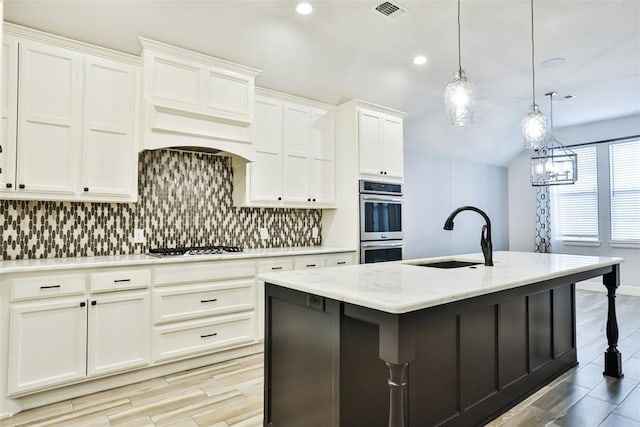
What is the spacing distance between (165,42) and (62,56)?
75 centimetres

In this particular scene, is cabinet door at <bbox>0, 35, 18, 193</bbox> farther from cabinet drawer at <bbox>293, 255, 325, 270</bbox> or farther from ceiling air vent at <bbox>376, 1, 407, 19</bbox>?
ceiling air vent at <bbox>376, 1, 407, 19</bbox>

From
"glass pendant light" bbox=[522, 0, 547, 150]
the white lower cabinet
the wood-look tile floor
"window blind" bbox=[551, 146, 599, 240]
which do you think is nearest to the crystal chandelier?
"glass pendant light" bbox=[522, 0, 547, 150]

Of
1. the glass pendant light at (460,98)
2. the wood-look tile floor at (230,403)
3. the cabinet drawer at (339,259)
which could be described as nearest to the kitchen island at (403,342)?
→ the wood-look tile floor at (230,403)

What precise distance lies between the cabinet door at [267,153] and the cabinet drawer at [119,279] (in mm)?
1322

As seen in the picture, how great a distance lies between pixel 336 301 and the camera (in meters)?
1.68

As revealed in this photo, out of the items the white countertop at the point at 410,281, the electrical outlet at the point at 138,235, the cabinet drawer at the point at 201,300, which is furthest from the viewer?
the electrical outlet at the point at 138,235

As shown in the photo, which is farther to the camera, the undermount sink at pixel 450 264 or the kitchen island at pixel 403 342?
the undermount sink at pixel 450 264

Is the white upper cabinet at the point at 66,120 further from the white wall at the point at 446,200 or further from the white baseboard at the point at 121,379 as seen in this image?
the white wall at the point at 446,200

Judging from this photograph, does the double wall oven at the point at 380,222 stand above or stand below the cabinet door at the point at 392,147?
below

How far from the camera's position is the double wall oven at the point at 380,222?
4.31 metres

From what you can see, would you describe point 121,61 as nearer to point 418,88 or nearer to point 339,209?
point 339,209

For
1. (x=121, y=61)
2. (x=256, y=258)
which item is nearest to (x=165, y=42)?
(x=121, y=61)

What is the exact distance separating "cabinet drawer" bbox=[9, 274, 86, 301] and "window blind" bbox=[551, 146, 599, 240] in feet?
24.5

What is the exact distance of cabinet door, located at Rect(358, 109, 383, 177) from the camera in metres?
4.34
